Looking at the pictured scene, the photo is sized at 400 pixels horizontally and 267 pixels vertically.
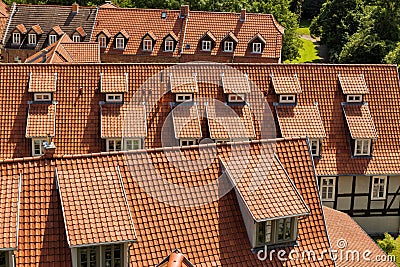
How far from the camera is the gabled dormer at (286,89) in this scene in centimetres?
4050

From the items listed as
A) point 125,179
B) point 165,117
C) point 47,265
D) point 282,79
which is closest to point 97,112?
point 165,117

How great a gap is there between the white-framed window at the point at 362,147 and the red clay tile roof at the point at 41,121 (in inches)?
711

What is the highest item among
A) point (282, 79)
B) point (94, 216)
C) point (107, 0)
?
point (107, 0)

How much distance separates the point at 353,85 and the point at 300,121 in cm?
452

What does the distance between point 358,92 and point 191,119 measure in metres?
10.7

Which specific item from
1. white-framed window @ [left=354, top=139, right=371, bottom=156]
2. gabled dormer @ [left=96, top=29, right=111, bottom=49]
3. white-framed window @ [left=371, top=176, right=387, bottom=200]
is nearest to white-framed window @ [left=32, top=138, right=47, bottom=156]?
white-framed window @ [left=354, top=139, right=371, bottom=156]

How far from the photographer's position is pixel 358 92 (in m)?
41.1

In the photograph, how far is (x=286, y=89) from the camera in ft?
133

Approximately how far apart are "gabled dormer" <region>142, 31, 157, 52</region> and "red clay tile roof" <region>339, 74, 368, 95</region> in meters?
29.4

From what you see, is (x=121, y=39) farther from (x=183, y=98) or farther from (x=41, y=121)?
(x=41, y=121)

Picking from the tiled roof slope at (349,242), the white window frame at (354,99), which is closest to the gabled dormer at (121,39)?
the white window frame at (354,99)

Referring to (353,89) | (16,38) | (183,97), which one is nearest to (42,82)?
(183,97)

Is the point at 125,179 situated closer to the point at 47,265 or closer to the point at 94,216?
the point at 94,216

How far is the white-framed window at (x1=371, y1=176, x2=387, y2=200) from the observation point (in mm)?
40403
